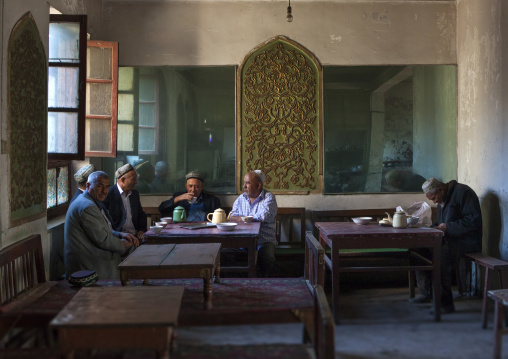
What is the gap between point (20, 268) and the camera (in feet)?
12.1

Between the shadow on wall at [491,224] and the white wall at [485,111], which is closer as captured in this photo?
the white wall at [485,111]

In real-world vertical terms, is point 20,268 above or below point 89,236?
below

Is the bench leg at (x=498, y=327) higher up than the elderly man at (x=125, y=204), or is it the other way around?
the elderly man at (x=125, y=204)

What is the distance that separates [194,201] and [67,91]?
1881mm

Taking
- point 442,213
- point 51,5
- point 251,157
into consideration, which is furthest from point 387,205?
point 51,5

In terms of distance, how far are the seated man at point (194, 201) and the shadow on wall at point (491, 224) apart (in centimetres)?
276

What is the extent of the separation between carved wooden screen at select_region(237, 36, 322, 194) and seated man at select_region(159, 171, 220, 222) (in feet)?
1.69

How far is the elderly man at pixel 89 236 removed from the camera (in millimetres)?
4156

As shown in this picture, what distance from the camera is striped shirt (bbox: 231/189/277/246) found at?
5248mm

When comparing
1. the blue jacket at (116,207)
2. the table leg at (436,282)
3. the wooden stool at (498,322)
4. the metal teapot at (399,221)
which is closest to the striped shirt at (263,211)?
the blue jacket at (116,207)

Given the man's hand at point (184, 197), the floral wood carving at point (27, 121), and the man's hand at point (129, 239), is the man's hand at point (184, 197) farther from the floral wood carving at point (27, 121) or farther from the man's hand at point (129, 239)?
the floral wood carving at point (27, 121)

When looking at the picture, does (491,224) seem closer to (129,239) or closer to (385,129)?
(385,129)

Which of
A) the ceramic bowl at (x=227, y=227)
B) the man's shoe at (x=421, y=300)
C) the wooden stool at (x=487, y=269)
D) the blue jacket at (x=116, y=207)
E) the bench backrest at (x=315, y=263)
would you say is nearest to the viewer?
the bench backrest at (x=315, y=263)

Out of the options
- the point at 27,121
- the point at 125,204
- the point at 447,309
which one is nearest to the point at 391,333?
the point at 447,309
